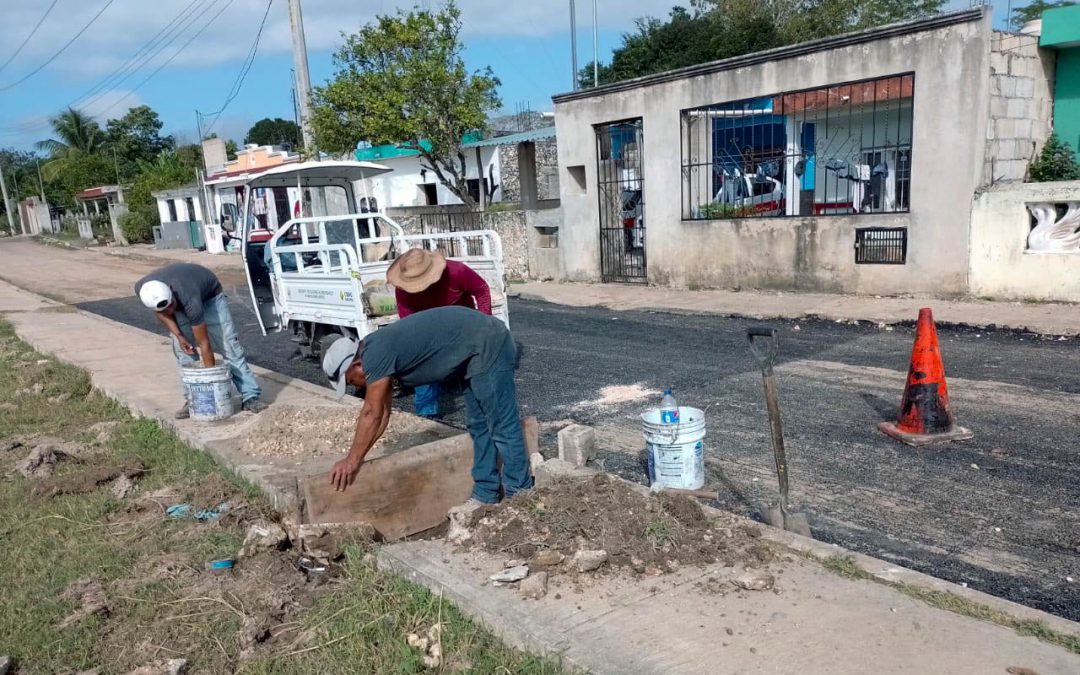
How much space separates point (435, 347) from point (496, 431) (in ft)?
2.16

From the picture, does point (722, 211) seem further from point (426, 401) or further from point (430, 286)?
point (430, 286)

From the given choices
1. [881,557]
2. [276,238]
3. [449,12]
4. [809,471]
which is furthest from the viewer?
[449,12]

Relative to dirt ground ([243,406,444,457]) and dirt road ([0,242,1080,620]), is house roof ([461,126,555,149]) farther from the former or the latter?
dirt ground ([243,406,444,457])

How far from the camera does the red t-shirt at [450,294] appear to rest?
Result: 6004 mm

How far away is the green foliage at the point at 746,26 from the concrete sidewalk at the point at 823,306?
2131 centimetres

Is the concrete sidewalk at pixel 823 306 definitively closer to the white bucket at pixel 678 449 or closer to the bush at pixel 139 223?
the white bucket at pixel 678 449

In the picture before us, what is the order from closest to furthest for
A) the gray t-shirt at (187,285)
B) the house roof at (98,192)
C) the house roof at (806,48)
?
1. the gray t-shirt at (187,285)
2. the house roof at (806,48)
3. the house roof at (98,192)

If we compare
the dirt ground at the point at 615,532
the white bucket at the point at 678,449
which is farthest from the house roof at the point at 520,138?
the dirt ground at the point at 615,532

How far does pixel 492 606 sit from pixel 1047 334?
25.5ft

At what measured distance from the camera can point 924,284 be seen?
10.8 metres

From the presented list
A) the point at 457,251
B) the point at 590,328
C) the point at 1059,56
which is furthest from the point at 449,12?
the point at 1059,56

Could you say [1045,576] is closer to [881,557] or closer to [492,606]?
[881,557]

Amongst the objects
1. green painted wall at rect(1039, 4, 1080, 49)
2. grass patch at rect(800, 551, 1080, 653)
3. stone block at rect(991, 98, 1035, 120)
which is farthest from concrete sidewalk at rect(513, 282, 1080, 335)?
grass patch at rect(800, 551, 1080, 653)

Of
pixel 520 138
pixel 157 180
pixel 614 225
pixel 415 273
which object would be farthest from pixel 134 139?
pixel 415 273
